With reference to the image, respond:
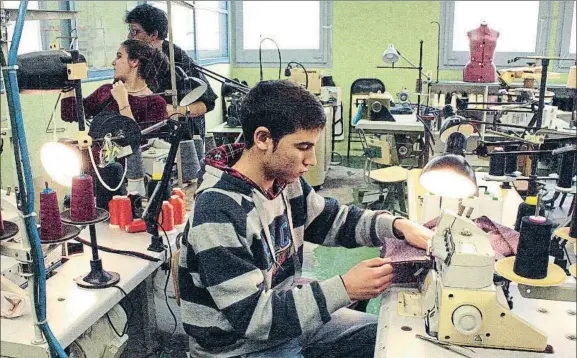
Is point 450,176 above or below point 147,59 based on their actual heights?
below

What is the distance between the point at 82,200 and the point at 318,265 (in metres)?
2.24

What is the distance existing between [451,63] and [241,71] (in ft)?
8.78

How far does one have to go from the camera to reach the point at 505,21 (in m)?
5.88

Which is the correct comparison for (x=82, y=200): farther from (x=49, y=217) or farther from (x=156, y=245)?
(x=156, y=245)

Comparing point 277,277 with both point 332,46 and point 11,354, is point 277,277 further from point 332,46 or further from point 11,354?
point 332,46

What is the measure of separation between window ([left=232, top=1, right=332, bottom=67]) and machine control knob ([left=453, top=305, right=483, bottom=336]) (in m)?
5.97

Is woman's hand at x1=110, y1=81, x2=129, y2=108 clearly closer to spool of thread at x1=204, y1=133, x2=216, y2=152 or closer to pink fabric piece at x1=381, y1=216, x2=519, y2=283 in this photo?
spool of thread at x1=204, y1=133, x2=216, y2=152

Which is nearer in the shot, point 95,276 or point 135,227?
point 95,276

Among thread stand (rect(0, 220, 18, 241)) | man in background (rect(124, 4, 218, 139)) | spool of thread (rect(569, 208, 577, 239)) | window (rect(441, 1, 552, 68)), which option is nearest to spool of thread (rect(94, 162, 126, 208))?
man in background (rect(124, 4, 218, 139))

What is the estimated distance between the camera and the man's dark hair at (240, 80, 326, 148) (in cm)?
144

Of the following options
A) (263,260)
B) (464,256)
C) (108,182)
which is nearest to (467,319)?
(464,256)

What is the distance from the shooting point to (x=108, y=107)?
2.36m

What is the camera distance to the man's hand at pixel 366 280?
1.39 m

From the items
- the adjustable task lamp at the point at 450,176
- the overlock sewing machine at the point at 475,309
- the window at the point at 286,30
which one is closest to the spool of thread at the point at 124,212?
the adjustable task lamp at the point at 450,176
